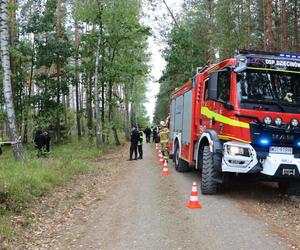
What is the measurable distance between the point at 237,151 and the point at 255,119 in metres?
0.85

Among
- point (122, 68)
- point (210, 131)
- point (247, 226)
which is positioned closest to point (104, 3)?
point (122, 68)

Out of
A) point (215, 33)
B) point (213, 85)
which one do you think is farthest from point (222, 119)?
point (215, 33)

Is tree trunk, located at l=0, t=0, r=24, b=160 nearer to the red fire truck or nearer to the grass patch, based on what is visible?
the grass patch

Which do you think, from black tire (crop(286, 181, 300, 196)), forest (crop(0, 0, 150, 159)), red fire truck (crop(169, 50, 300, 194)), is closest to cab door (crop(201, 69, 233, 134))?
red fire truck (crop(169, 50, 300, 194))

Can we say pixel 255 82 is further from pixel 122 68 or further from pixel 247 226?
pixel 122 68

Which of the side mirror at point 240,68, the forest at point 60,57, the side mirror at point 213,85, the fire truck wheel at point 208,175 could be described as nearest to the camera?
the side mirror at point 240,68

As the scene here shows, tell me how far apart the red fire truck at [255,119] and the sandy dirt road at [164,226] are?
1.08m

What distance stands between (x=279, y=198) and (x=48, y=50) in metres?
24.1

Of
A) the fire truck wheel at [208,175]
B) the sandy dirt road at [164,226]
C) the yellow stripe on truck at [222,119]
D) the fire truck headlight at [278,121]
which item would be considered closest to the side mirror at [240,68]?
the yellow stripe on truck at [222,119]

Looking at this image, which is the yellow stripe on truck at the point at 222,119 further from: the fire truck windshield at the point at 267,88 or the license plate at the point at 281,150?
the license plate at the point at 281,150

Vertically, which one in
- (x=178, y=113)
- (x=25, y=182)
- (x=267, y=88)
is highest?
(x=267, y=88)

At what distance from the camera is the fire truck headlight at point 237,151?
31.4 ft

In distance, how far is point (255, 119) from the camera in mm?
9445

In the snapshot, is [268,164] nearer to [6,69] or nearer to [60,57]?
[6,69]
